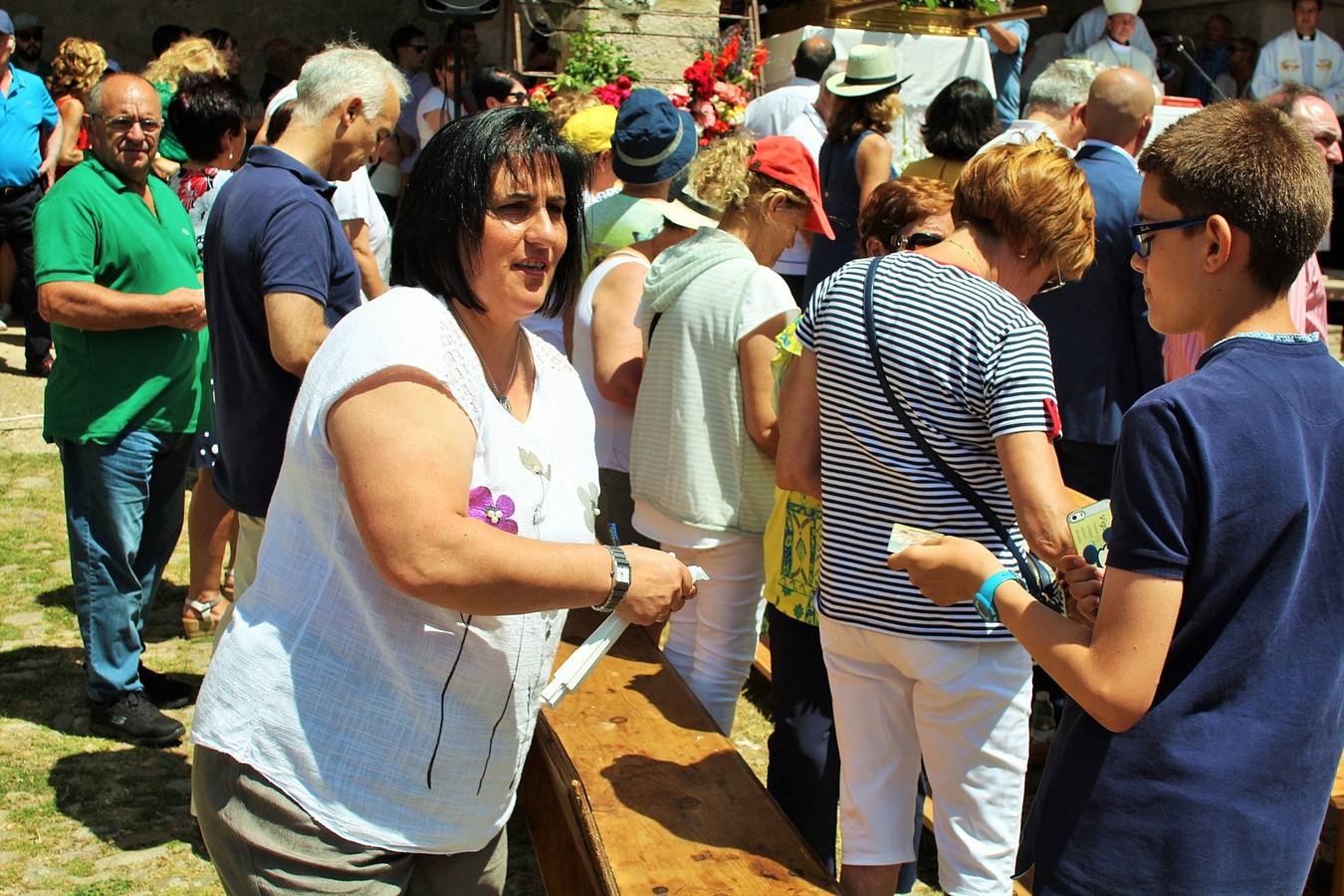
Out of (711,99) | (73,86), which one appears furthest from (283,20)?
(711,99)

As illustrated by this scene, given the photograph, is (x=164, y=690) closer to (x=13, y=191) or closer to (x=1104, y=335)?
(x=1104, y=335)

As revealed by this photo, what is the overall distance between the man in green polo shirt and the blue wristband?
2899 mm

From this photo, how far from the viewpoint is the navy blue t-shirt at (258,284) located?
3.14 m

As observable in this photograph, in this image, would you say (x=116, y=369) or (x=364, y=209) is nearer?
(x=116, y=369)

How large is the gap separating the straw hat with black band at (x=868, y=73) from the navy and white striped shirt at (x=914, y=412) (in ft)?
13.3

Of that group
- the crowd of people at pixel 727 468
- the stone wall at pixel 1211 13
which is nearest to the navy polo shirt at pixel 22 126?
the crowd of people at pixel 727 468

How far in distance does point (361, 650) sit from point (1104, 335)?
3.23 m

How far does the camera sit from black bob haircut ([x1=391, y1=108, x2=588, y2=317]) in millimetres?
1911

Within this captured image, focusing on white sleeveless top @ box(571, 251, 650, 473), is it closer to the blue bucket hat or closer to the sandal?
the blue bucket hat

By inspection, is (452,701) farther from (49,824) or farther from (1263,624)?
(49,824)

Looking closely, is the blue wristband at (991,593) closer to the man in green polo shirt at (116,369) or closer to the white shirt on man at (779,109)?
the man in green polo shirt at (116,369)

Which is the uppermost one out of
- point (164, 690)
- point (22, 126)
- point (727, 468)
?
point (22, 126)

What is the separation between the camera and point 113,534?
3.96 m

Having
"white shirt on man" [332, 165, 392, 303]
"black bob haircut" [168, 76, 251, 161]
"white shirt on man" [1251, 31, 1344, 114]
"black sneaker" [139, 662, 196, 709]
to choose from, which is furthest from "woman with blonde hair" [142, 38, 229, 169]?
"white shirt on man" [1251, 31, 1344, 114]
